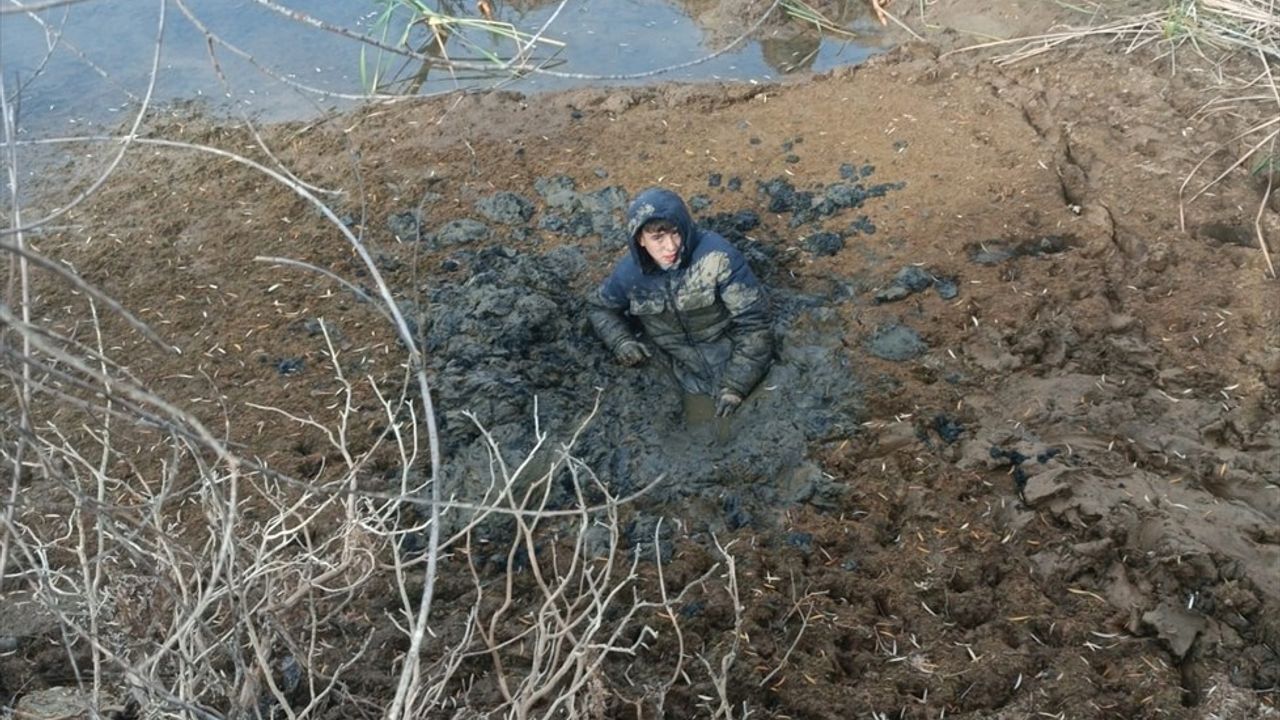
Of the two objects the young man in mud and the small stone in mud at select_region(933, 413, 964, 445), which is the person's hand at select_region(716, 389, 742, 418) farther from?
the small stone in mud at select_region(933, 413, 964, 445)

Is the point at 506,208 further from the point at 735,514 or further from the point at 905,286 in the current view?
the point at 735,514

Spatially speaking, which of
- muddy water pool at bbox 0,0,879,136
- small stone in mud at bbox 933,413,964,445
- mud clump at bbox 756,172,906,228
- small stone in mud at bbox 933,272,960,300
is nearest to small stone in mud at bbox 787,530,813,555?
small stone in mud at bbox 933,413,964,445

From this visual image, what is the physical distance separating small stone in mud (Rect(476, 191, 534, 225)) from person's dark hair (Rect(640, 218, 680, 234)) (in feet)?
4.15

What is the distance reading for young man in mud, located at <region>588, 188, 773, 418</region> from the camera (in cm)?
484

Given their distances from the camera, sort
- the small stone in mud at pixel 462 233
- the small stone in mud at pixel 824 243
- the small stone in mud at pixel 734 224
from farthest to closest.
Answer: the small stone in mud at pixel 462 233, the small stone in mud at pixel 734 224, the small stone in mud at pixel 824 243

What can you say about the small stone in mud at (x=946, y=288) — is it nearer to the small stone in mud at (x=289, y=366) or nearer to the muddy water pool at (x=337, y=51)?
the muddy water pool at (x=337, y=51)

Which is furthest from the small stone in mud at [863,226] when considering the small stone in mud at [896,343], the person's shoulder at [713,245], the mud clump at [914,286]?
the person's shoulder at [713,245]

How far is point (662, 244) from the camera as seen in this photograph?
4820 millimetres

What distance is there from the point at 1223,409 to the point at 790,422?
1.71 m

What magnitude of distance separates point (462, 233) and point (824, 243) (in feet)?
6.08

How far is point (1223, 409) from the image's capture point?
4.40 m

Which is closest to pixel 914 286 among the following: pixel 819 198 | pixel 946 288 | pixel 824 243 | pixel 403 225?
pixel 946 288

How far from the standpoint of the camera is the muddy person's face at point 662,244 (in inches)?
189

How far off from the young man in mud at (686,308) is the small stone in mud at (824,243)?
0.59 meters
